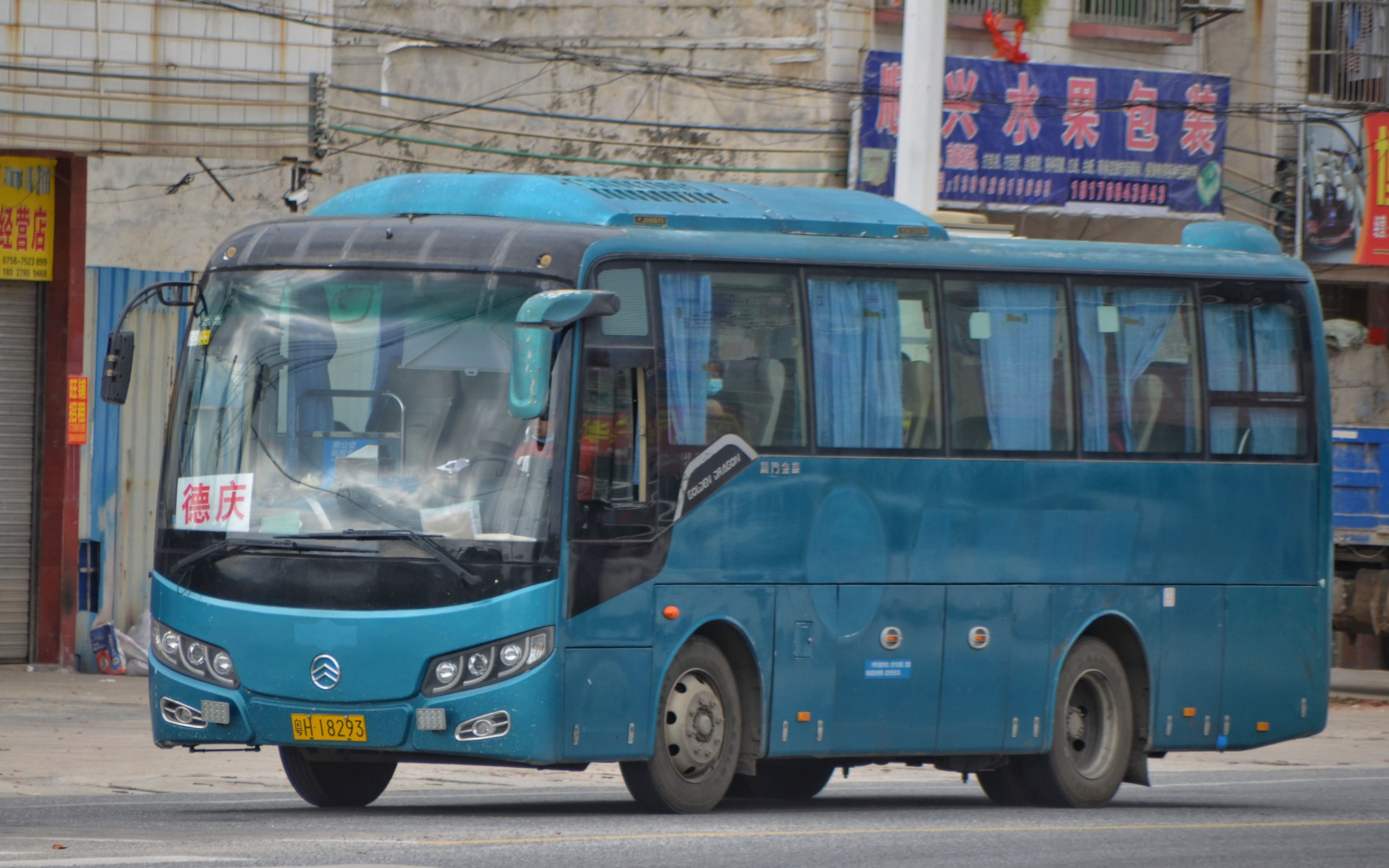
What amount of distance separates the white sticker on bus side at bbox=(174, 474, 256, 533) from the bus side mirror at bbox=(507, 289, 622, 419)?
1.37 meters

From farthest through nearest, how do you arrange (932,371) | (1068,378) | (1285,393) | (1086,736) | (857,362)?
(1285,393) < (1086,736) < (1068,378) < (932,371) < (857,362)

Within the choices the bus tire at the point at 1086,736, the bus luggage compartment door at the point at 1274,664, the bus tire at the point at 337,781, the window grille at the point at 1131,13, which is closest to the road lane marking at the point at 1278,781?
the bus luggage compartment door at the point at 1274,664

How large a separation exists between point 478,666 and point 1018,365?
388cm

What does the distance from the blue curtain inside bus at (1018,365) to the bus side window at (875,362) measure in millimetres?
415

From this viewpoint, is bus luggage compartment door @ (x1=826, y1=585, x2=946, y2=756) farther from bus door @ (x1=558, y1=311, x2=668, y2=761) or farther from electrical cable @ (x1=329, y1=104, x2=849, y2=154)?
electrical cable @ (x1=329, y1=104, x2=849, y2=154)

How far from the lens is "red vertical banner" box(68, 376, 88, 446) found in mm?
19609

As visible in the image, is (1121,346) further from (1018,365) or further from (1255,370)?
(1255,370)

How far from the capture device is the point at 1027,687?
12719 mm

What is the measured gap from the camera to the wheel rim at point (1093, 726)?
13.2 meters

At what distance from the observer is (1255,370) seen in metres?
13.7

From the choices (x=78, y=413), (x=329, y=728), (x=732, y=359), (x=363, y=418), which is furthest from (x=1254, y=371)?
(x=78, y=413)

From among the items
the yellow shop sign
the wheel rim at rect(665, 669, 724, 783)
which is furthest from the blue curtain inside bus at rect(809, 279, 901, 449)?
the yellow shop sign

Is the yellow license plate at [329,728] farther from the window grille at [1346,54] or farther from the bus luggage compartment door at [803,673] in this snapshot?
the window grille at [1346,54]

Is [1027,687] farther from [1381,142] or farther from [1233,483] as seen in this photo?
[1381,142]
